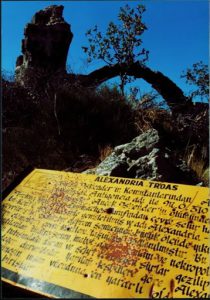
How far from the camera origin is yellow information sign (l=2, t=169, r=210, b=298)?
256 centimetres

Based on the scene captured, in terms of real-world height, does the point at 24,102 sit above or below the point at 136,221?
above

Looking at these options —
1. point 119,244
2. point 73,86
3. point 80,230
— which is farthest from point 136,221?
point 73,86

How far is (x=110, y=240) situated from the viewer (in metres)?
2.91

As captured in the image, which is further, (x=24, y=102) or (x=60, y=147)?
(x=24, y=102)

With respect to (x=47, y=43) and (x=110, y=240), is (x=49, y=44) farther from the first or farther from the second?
(x=110, y=240)

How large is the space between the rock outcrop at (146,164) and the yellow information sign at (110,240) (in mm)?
831

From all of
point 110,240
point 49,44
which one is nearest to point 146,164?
point 110,240

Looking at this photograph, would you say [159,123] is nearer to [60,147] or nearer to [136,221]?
[60,147]

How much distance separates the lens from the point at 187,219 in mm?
2867

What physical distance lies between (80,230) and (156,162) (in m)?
1.39

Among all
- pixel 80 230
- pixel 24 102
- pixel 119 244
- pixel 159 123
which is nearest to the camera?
pixel 119 244

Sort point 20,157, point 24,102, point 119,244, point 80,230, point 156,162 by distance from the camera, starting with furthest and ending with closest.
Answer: point 24,102, point 20,157, point 156,162, point 80,230, point 119,244

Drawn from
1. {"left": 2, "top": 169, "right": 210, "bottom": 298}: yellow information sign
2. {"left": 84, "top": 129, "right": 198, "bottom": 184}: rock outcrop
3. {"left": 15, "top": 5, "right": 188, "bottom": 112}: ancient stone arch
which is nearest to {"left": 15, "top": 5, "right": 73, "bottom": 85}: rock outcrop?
{"left": 15, "top": 5, "right": 188, "bottom": 112}: ancient stone arch

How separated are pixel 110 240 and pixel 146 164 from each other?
149 centimetres
